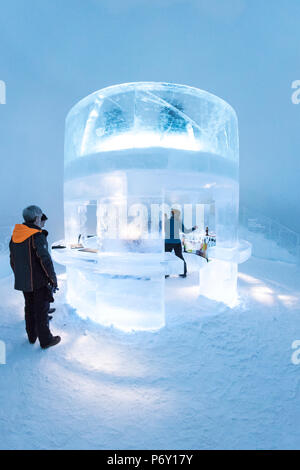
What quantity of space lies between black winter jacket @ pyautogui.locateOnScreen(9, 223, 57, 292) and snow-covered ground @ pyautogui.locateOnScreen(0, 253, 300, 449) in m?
1.04

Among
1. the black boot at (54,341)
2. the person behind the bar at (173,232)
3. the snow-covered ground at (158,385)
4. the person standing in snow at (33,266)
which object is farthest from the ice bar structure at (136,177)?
the person behind the bar at (173,232)

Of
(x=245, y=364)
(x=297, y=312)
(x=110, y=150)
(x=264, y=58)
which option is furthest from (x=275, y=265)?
(x=264, y=58)

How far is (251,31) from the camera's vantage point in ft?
59.2

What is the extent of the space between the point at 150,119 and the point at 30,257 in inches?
119

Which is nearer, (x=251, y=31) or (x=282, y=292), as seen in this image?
(x=282, y=292)

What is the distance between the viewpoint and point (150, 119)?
4.00 metres

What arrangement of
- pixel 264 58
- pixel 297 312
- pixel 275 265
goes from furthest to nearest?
pixel 264 58
pixel 275 265
pixel 297 312

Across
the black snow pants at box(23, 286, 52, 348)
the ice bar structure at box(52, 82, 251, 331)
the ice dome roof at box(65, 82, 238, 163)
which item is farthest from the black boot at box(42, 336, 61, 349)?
the ice dome roof at box(65, 82, 238, 163)

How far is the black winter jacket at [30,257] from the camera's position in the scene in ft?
9.73

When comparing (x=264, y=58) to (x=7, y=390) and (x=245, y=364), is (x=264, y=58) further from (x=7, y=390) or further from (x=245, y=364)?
(x=7, y=390)

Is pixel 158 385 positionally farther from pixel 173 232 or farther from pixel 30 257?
pixel 173 232

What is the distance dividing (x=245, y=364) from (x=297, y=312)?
249 cm

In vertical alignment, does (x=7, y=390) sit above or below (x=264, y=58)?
below
